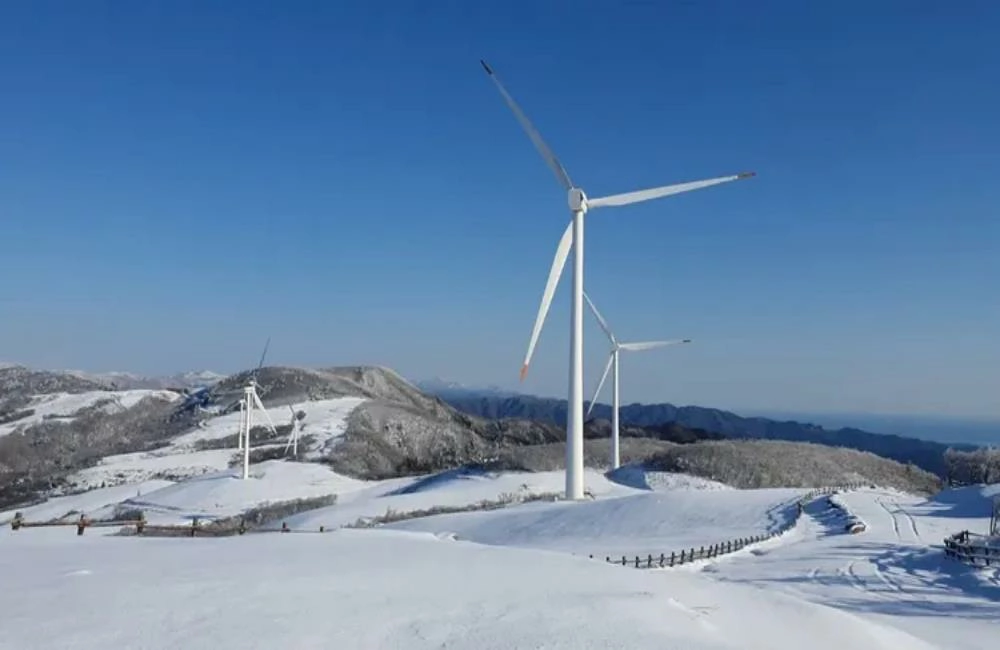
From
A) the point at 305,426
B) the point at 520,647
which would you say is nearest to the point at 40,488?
the point at 305,426

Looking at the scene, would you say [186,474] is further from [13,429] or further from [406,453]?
[13,429]

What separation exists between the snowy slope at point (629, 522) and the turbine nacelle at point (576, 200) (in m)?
19.0

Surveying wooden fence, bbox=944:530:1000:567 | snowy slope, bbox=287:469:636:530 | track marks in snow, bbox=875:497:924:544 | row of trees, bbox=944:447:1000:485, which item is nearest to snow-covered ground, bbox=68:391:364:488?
snowy slope, bbox=287:469:636:530

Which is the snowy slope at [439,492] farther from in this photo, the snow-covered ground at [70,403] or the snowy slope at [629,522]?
the snow-covered ground at [70,403]

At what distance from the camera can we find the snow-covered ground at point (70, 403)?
149750mm

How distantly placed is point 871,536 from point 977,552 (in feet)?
22.9

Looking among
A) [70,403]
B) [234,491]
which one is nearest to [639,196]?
[234,491]

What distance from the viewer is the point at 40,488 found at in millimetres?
102250

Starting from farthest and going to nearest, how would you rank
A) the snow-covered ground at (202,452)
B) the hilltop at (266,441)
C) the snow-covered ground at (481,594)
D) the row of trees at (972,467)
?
the row of trees at (972,467) < the snow-covered ground at (202,452) < the hilltop at (266,441) < the snow-covered ground at (481,594)

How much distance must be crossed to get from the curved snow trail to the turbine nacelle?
22678 mm

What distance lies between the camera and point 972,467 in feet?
371

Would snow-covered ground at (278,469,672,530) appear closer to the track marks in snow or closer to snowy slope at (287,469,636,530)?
snowy slope at (287,469,636,530)

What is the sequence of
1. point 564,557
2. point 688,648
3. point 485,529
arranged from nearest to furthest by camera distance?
point 688,648, point 564,557, point 485,529

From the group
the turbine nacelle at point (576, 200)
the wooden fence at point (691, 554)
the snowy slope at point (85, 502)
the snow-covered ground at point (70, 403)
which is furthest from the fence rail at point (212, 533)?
the snow-covered ground at point (70, 403)
